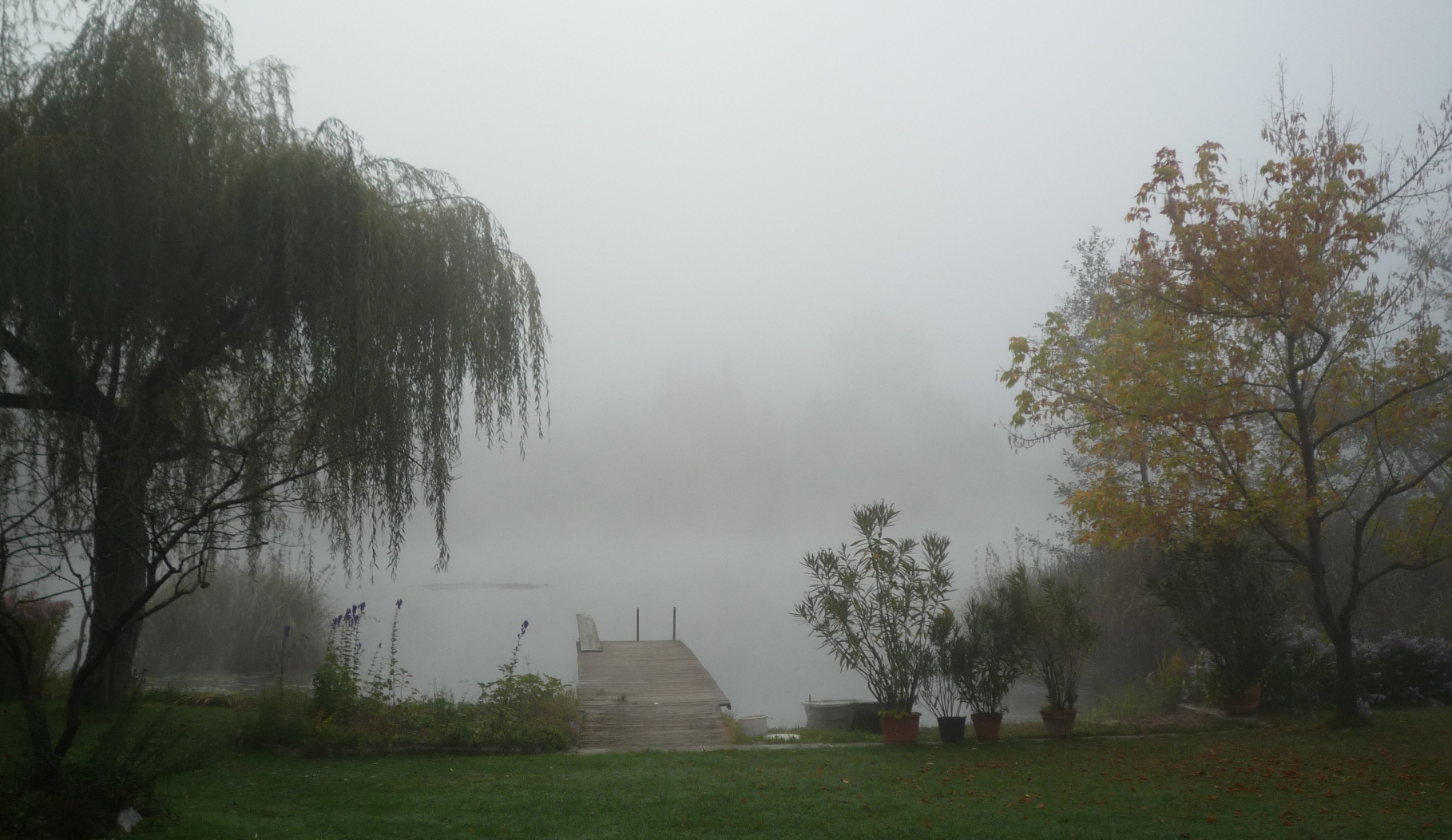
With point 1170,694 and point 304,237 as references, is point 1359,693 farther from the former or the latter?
point 304,237

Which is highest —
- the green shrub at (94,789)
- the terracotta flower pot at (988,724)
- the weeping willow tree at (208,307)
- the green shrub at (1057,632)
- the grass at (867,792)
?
the weeping willow tree at (208,307)

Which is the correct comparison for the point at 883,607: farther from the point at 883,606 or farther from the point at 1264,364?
the point at 1264,364

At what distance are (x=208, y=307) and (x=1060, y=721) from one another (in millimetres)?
8708

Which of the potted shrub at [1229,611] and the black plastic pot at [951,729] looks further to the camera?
the potted shrub at [1229,611]

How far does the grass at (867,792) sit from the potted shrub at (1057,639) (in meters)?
0.71

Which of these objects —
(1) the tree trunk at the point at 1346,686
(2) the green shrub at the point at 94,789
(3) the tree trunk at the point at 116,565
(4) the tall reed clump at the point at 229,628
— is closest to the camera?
(2) the green shrub at the point at 94,789

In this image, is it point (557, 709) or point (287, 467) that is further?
point (557, 709)

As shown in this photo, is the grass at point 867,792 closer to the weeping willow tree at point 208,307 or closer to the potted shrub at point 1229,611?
the potted shrub at point 1229,611

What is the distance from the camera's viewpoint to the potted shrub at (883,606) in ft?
30.6

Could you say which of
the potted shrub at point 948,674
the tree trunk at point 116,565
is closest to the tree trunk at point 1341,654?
the potted shrub at point 948,674

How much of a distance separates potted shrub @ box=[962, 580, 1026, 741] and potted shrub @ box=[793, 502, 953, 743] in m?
0.43

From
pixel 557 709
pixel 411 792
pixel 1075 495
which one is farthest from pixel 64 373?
pixel 1075 495

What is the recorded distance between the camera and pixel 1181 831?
5.19m

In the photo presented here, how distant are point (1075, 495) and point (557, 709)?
5.97m
